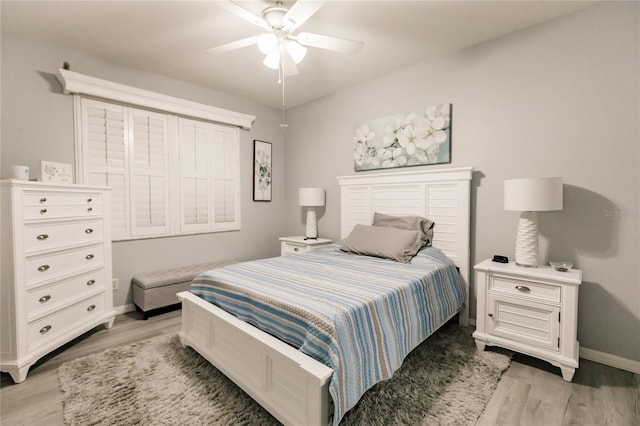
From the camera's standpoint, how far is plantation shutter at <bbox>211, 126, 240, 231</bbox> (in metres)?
3.69

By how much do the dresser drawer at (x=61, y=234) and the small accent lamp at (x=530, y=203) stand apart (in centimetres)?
334

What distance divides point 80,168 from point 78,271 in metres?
1.02

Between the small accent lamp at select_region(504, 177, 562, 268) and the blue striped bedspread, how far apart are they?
0.56 m

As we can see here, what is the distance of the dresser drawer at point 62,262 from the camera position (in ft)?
6.38

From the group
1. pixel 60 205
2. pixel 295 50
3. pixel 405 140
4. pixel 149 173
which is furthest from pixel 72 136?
pixel 405 140

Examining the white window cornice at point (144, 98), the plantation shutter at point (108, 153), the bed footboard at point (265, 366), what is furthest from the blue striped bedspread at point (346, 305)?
the white window cornice at point (144, 98)

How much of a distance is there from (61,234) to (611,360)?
4108 mm

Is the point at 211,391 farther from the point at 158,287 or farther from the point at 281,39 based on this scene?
the point at 281,39

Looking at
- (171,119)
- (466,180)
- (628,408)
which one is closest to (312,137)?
(171,119)

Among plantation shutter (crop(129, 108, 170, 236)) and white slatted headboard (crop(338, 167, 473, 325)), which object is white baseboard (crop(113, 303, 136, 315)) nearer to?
plantation shutter (crop(129, 108, 170, 236))

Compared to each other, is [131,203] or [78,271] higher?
[131,203]

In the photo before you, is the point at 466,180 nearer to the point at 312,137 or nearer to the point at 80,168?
the point at 312,137

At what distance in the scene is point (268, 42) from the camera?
190cm

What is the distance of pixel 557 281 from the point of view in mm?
1873
